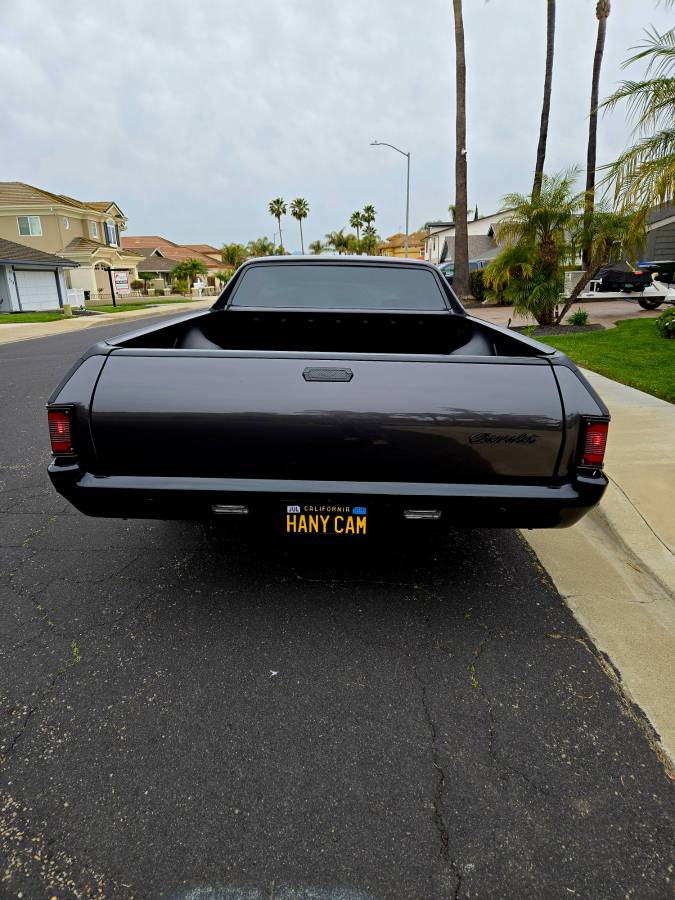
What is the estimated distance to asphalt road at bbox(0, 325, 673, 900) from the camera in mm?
1789

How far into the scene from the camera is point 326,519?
9.31 ft

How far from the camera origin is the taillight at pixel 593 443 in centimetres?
264

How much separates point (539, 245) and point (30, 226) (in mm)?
41171

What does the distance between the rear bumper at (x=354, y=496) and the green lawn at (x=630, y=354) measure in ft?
18.4

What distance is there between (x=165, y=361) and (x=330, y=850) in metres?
2.01

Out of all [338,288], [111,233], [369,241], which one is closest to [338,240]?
[369,241]

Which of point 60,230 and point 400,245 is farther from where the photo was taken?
point 400,245

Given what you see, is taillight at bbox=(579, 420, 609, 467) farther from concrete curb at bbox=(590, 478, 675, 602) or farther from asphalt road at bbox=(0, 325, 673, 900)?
concrete curb at bbox=(590, 478, 675, 602)

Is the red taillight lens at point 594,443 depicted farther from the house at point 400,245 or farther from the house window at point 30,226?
the house at point 400,245

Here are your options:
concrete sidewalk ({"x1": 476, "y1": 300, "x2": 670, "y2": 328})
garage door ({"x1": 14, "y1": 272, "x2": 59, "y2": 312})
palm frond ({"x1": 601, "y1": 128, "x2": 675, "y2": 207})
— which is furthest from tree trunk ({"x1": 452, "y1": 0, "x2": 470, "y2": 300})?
garage door ({"x1": 14, "y1": 272, "x2": 59, "y2": 312})

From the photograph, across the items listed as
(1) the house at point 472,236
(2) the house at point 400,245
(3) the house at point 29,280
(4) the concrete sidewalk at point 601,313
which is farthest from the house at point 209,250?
(4) the concrete sidewalk at point 601,313

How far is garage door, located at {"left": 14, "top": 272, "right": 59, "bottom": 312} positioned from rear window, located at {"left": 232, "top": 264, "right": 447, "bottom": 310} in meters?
34.3

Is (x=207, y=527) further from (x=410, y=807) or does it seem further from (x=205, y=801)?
(x=410, y=807)

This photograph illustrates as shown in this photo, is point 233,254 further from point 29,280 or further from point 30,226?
point 29,280
